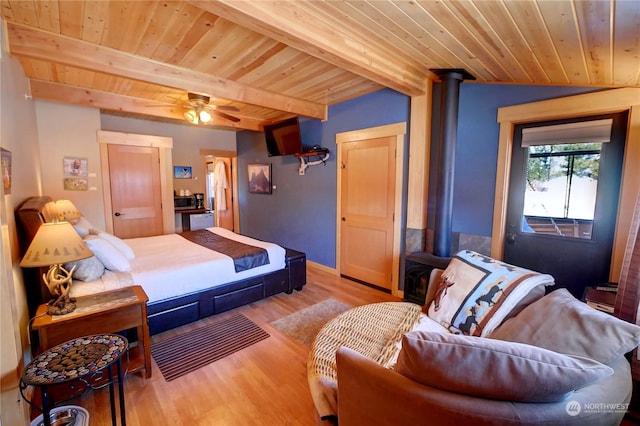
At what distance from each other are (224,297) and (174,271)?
591 millimetres

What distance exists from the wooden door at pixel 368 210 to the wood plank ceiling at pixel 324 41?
2.92 ft

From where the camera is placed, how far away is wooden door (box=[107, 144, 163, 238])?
4.59 m

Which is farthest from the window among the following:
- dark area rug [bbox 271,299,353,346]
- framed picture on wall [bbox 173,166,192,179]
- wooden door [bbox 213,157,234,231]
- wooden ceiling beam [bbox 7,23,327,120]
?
wooden door [bbox 213,157,234,231]

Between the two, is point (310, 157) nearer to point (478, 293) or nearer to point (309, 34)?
point (309, 34)

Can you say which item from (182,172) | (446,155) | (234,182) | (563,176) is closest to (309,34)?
(446,155)

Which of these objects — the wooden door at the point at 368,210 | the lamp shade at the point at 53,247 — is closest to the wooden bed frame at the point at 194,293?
the lamp shade at the point at 53,247

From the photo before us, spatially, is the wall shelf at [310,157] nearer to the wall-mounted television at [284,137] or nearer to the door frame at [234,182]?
the wall-mounted television at [284,137]

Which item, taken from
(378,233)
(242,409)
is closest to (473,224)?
(378,233)

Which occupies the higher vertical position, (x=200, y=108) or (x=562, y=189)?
(x=200, y=108)

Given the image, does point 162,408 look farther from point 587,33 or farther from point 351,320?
point 587,33

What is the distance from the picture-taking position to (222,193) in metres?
7.29

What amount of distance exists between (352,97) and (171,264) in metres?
3.03

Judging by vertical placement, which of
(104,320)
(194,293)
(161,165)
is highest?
(161,165)

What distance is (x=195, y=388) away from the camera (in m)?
1.96
